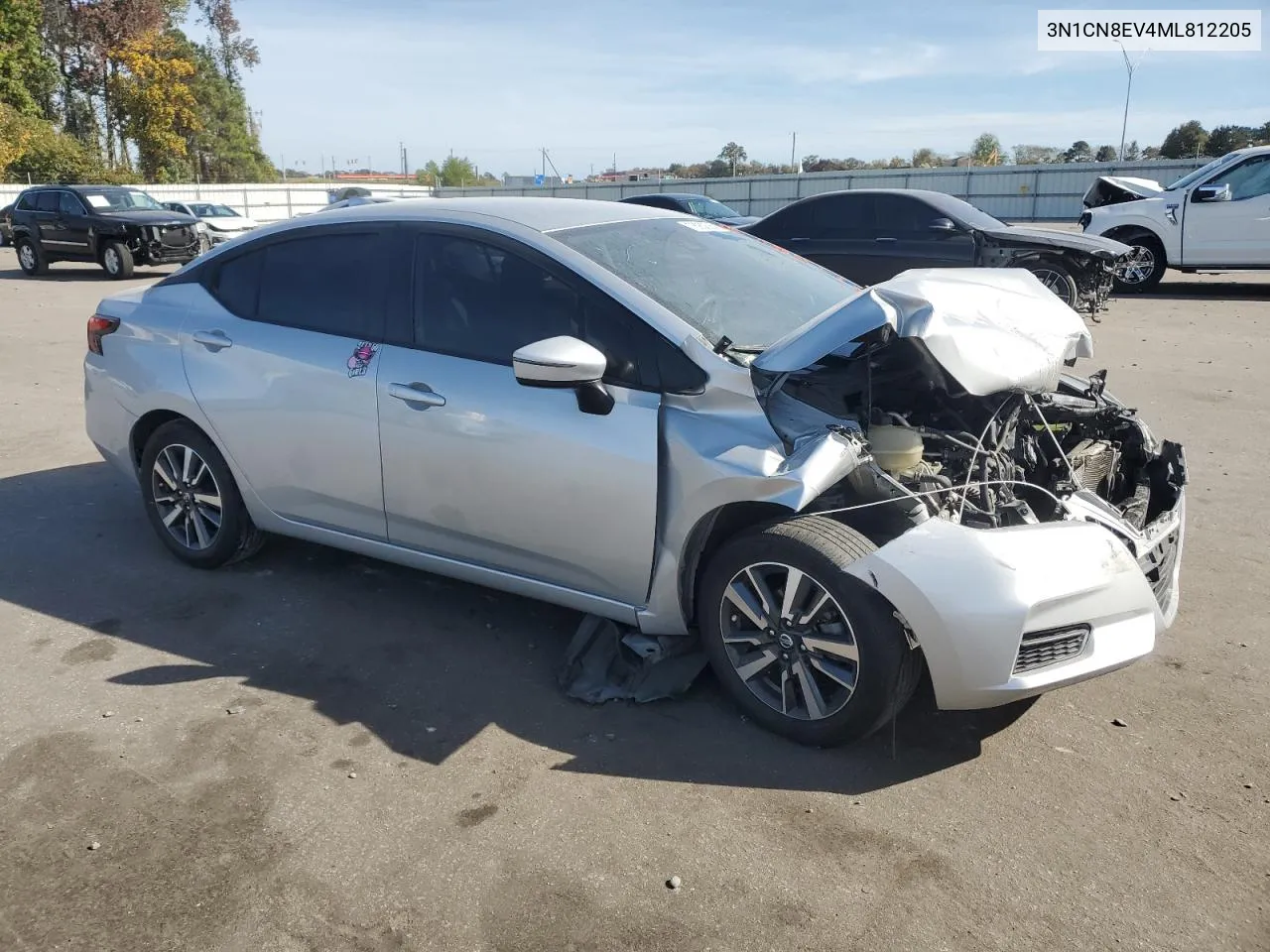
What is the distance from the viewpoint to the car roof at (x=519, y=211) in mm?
4074

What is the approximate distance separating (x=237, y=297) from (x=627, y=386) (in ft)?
7.16

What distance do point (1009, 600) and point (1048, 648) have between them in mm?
260

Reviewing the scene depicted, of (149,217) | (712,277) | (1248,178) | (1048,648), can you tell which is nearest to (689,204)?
(1248,178)

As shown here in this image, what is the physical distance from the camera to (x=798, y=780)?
3.19 m

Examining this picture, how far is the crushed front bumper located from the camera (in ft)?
9.72

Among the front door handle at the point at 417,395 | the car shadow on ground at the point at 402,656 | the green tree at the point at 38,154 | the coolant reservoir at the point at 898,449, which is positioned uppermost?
the green tree at the point at 38,154

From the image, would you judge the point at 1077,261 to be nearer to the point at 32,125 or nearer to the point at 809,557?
the point at 809,557

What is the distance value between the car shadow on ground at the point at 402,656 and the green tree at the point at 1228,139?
183 ft

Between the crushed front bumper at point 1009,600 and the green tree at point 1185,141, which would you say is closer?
the crushed front bumper at point 1009,600

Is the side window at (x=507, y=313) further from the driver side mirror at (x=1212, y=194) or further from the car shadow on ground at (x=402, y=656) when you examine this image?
the driver side mirror at (x=1212, y=194)

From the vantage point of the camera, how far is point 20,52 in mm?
44375

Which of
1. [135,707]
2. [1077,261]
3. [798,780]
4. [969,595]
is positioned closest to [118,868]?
[135,707]

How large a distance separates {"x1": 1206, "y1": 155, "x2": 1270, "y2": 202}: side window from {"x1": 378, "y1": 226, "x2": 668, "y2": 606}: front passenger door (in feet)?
44.9

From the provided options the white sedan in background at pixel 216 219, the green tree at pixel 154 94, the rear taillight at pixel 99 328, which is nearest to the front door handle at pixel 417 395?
the rear taillight at pixel 99 328
